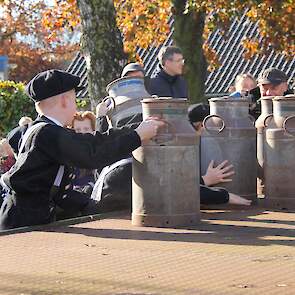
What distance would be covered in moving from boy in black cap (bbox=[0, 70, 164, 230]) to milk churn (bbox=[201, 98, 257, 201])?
1.39 meters

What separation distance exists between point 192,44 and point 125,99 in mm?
15019

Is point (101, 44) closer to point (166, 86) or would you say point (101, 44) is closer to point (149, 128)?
point (166, 86)

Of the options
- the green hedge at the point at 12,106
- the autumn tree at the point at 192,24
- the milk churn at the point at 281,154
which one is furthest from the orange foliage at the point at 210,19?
the milk churn at the point at 281,154

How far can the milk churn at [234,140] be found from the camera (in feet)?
25.0

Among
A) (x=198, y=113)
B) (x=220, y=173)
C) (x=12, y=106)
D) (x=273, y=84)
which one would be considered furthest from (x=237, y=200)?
(x=12, y=106)

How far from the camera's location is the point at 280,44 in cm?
2819

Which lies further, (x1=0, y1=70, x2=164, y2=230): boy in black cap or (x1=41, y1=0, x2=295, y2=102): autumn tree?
(x1=41, y1=0, x2=295, y2=102): autumn tree

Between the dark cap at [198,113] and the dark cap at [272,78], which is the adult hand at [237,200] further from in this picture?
the dark cap at [272,78]

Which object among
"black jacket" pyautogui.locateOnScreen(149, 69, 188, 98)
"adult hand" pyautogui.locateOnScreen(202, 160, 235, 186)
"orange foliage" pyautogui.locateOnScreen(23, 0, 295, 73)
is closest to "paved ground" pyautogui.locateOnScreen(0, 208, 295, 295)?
"adult hand" pyautogui.locateOnScreen(202, 160, 235, 186)

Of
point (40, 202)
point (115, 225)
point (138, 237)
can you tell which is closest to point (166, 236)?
point (138, 237)

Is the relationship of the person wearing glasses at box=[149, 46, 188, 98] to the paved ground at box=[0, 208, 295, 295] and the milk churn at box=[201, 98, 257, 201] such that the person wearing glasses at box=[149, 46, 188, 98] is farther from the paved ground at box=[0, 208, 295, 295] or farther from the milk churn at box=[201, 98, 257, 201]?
the paved ground at box=[0, 208, 295, 295]

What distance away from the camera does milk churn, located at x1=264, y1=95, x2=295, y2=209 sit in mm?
7172

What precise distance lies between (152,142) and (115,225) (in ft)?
2.04

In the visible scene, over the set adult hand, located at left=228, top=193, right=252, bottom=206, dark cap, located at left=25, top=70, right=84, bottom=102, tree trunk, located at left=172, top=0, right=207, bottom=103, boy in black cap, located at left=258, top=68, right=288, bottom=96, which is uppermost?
tree trunk, located at left=172, top=0, right=207, bottom=103
